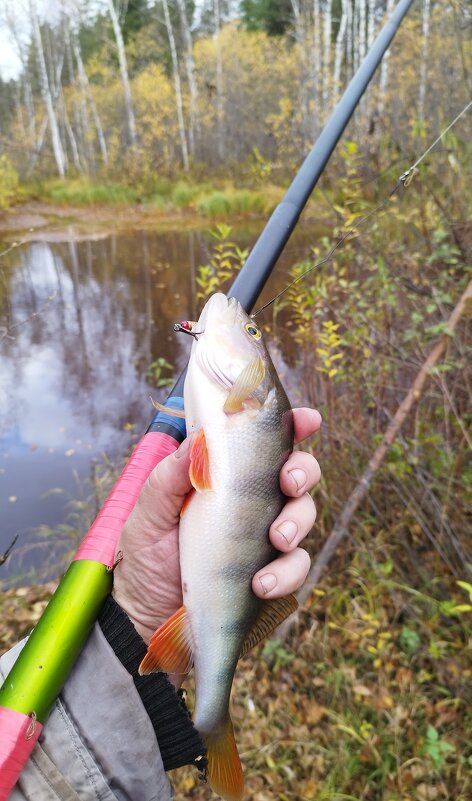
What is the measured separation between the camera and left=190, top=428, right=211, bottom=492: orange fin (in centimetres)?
138

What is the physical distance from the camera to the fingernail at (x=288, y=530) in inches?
57.2

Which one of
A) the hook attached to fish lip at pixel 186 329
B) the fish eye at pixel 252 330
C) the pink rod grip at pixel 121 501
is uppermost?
the hook attached to fish lip at pixel 186 329

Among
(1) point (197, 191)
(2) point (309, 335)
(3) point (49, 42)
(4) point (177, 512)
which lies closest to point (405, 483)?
(2) point (309, 335)

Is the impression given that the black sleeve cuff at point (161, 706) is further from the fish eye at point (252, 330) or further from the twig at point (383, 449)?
the twig at point (383, 449)

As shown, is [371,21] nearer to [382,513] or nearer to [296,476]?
[382,513]

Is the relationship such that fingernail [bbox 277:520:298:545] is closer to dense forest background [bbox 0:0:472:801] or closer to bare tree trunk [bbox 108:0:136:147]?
dense forest background [bbox 0:0:472:801]

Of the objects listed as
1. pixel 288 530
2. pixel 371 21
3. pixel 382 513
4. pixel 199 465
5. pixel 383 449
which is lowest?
pixel 382 513

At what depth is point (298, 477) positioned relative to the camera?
1.49 m

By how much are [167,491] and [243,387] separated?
357 mm

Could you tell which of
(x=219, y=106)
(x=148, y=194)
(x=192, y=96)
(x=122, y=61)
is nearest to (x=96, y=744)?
(x=148, y=194)

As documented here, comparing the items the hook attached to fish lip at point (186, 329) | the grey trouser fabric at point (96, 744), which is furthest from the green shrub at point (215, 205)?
the grey trouser fabric at point (96, 744)

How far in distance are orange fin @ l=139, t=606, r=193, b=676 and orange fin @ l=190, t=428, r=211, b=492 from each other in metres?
0.35

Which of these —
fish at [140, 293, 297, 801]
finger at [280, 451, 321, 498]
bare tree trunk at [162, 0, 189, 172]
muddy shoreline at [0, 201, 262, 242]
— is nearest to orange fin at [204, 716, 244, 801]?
fish at [140, 293, 297, 801]

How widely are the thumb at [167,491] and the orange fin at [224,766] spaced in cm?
56
